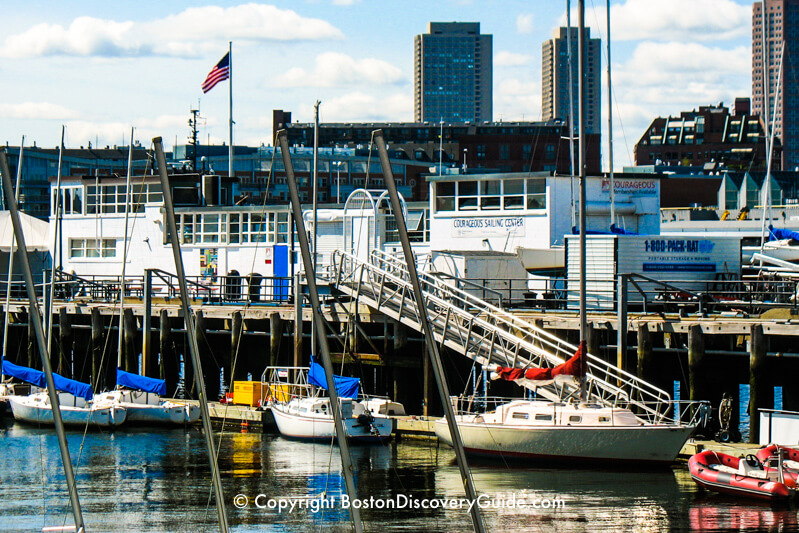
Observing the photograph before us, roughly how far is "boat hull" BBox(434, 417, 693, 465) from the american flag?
27.9 m

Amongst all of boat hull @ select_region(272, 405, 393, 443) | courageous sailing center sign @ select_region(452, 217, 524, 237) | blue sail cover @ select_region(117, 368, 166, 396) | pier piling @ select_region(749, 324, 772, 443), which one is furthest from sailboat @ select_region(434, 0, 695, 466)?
courageous sailing center sign @ select_region(452, 217, 524, 237)

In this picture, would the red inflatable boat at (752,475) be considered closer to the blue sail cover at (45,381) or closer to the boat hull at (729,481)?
the boat hull at (729,481)

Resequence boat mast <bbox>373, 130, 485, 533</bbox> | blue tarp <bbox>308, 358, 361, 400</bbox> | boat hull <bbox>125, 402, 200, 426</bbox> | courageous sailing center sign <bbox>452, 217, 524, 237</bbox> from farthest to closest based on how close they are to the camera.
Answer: courageous sailing center sign <bbox>452, 217, 524, 237</bbox> < boat hull <bbox>125, 402, 200, 426</bbox> < blue tarp <bbox>308, 358, 361, 400</bbox> < boat mast <bbox>373, 130, 485, 533</bbox>

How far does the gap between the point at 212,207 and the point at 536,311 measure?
66.1 ft

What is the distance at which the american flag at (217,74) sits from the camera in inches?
2032

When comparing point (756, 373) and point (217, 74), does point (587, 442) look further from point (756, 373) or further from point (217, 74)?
point (217, 74)

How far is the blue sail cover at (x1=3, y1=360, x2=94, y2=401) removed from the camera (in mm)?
35656

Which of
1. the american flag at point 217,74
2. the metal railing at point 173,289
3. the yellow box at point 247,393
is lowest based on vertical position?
the yellow box at point 247,393

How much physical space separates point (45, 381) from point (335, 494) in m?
13.9

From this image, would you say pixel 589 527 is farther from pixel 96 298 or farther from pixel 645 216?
pixel 96 298

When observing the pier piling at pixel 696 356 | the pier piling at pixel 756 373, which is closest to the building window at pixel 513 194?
the pier piling at pixel 696 356

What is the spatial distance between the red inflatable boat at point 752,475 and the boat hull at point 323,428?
30.8 feet

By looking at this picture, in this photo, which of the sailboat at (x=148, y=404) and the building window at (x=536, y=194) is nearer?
the sailboat at (x=148, y=404)

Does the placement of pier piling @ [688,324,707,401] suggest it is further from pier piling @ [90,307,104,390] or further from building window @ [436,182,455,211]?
pier piling @ [90,307,104,390]
